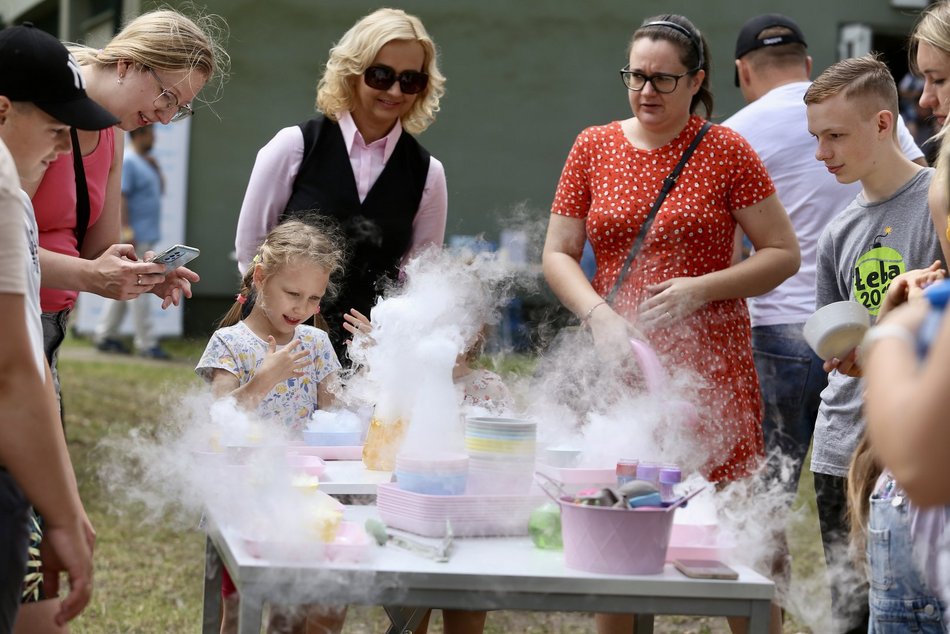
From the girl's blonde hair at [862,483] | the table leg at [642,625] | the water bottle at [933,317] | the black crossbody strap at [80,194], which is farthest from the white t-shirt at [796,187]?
the water bottle at [933,317]

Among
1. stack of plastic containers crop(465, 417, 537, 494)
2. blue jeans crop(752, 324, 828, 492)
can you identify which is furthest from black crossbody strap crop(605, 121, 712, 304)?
stack of plastic containers crop(465, 417, 537, 494)

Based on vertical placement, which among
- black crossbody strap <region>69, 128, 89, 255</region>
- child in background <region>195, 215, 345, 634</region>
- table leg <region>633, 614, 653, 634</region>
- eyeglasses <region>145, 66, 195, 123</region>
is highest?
eyeglasses <region>145, 66, 195, 123</region>

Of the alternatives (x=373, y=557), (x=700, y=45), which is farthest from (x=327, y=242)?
(x=373, y=557)

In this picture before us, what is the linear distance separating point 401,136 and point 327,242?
1.89 feet

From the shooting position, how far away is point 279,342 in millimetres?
3297

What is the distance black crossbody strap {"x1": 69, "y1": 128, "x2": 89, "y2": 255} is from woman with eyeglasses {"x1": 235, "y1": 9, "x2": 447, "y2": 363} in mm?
586

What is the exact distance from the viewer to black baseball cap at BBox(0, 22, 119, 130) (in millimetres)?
1985

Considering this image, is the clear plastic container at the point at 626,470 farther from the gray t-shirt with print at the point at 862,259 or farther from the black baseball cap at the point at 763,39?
the black baseball cap at the point at 763,39

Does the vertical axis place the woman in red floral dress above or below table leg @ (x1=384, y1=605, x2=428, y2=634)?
above

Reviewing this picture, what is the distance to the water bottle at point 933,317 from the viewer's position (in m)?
1.55

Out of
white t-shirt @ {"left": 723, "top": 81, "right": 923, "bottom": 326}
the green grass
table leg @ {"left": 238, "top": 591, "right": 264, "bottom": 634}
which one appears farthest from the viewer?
the green grass

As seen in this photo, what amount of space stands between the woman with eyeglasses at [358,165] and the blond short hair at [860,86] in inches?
48.2

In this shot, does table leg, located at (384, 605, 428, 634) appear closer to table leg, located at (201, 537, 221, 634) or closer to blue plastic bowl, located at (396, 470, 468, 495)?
table leg, located at (201, 537, 221, 634)

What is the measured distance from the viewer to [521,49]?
489 inches
